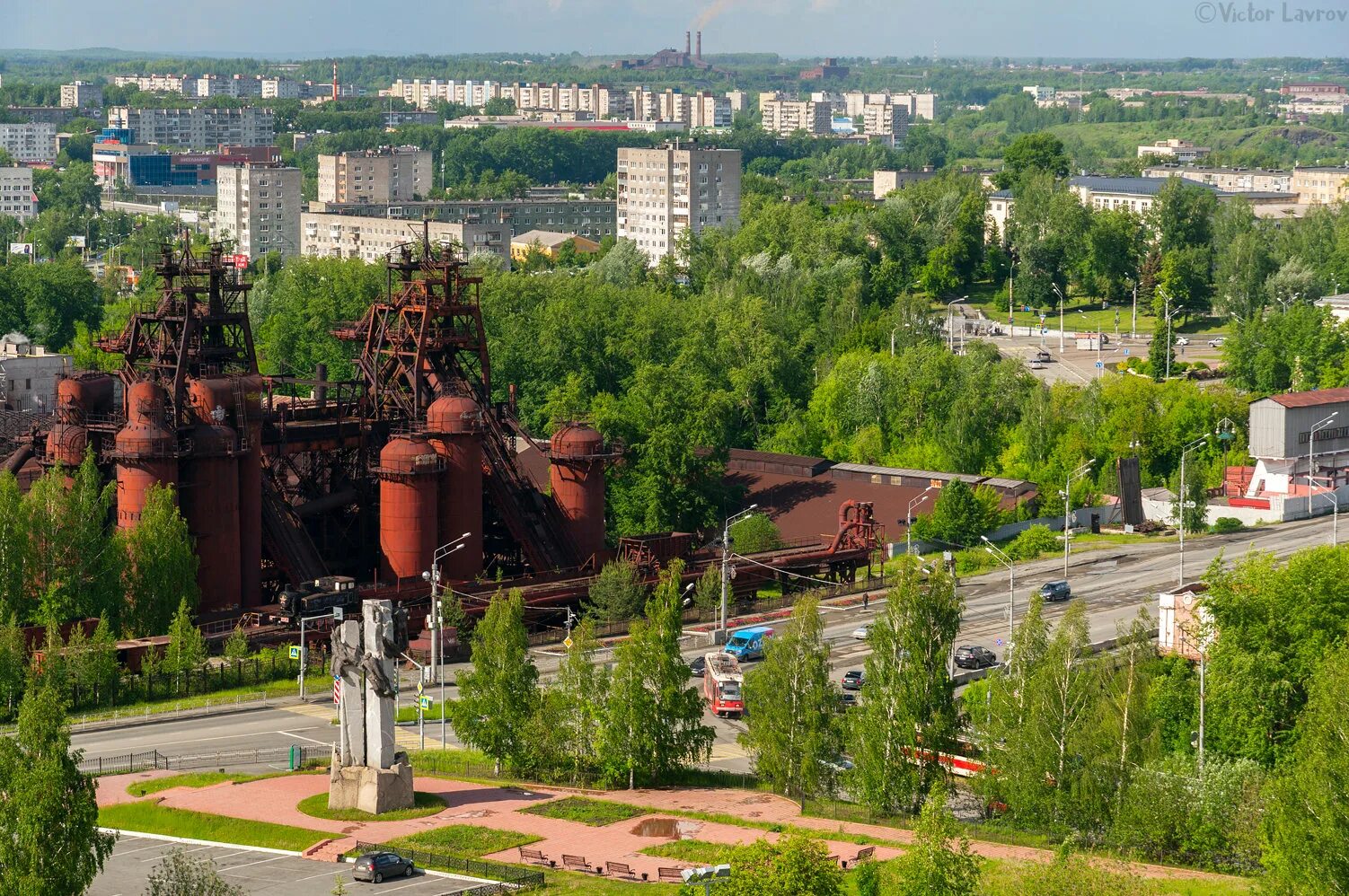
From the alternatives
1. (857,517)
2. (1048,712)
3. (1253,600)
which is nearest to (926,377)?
(857,517)

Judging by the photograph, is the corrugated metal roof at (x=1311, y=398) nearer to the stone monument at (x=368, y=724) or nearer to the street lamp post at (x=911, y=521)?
the street lamp post at (x=911, y=521)

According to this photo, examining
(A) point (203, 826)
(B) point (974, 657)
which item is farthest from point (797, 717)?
(B) point (974, 657)

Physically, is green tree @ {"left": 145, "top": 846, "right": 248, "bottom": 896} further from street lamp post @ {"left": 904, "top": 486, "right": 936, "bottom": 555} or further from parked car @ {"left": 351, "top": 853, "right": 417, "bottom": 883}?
street lamp post @ {"left": 904, "top": 486, "right": 936, "bottom": 555}

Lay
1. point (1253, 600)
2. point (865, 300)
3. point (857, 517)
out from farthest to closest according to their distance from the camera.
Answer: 1. point (865, 300)
2. point (857, 517)
3. point (1253, 600)

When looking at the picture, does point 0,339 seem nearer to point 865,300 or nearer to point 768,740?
point 865,300

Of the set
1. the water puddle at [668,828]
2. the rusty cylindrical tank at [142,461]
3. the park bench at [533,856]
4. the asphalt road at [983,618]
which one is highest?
the rusty cylindrical tank at [142,461]

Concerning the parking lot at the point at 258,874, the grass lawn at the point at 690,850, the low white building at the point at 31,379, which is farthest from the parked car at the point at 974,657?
the low white building at the point at 31,379

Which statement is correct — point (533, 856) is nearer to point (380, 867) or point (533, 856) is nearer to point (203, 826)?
point (380, 867)

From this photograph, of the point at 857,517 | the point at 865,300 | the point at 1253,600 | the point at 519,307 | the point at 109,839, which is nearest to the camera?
the point at 109,839
